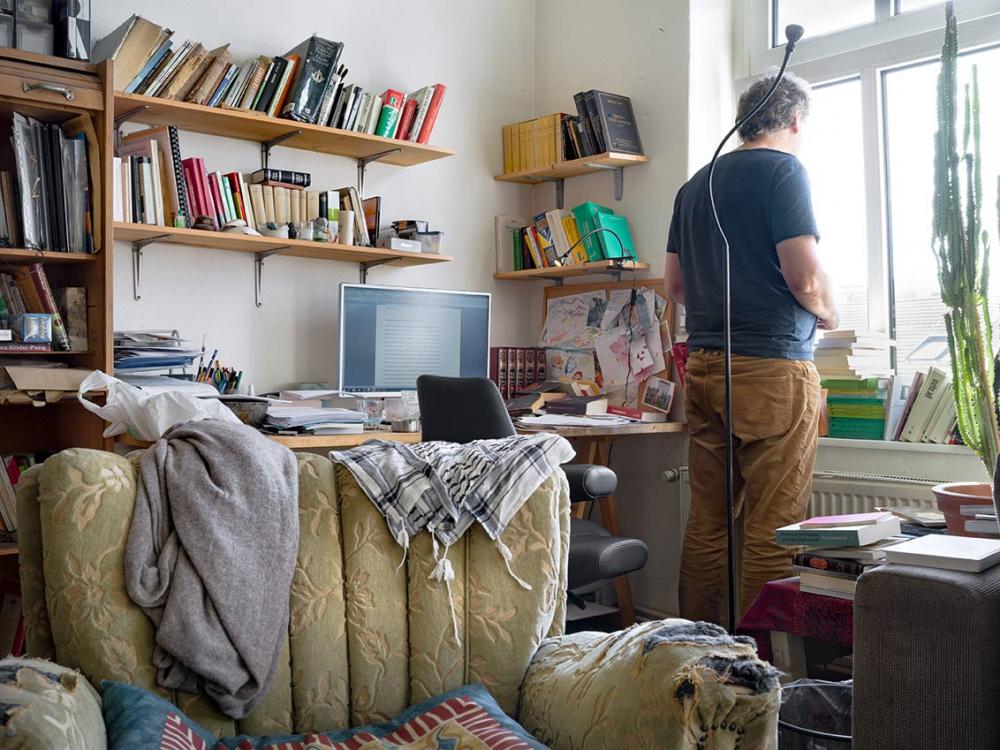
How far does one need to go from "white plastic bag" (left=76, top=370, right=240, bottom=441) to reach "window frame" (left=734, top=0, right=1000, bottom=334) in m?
2.10

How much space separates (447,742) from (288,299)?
226 cm

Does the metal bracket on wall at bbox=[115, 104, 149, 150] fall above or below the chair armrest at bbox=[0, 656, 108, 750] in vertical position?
above

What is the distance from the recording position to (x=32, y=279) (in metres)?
2.66

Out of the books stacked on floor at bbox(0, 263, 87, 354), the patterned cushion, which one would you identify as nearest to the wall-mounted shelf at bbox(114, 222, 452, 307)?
the books stacked on floor at bbox(0, 263, 87, 354)

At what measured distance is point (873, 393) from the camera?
3129 millimetres

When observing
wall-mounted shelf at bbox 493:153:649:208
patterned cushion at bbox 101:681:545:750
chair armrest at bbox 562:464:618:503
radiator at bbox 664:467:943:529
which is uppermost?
wall-mounted shelf at bbox 493:153:649:208

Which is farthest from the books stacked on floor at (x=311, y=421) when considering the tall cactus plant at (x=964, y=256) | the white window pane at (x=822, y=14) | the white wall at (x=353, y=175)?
the white window pane at (x=822, y=14)

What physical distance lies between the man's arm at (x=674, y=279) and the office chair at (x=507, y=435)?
0.78 m

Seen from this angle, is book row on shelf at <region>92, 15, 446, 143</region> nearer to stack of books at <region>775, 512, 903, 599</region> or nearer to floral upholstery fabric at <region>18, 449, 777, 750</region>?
floral upholstery fabric at <region>18, 449, 777, 750</region>

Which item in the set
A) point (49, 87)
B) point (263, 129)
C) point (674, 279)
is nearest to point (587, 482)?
point (674, 279)

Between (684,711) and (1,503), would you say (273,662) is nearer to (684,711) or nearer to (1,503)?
(684,711)

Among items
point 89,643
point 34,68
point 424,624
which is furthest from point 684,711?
point 34,68

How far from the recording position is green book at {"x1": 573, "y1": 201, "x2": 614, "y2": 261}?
363cm

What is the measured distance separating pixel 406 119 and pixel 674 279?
107cm
